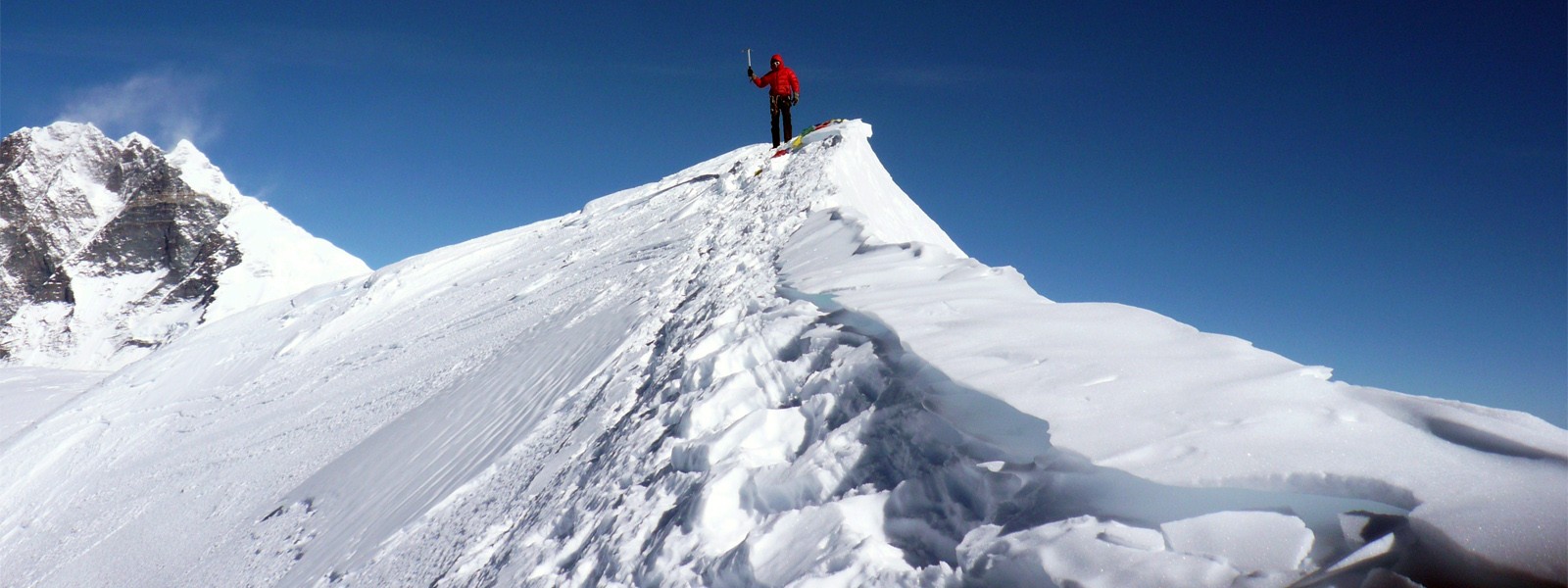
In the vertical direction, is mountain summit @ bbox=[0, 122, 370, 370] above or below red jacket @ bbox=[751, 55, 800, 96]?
above

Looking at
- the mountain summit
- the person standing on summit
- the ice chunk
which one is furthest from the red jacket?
the mountain summit

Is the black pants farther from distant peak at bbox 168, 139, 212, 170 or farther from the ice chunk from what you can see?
distant peak at bbox 168, 139, 212, 170

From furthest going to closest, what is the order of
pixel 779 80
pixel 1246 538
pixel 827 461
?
pixel 779 80, pixel 827 461, pixel 1246 538

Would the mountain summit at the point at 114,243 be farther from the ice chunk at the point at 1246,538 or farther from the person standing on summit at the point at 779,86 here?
the ice chunk at the point at 1246,538

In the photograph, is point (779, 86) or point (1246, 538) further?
point (779, 86)

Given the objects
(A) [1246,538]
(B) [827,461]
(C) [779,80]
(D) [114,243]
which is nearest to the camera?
(A) [1246,538]

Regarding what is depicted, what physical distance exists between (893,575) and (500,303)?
8154mm

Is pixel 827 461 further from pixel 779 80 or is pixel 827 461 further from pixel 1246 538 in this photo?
pixel 779 80

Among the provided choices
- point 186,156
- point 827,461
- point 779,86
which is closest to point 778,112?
point 779,86

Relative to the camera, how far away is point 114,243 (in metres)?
109

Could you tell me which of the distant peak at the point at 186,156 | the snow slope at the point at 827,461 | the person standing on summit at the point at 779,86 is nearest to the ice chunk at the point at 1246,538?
the snow slope at the point at 827,461

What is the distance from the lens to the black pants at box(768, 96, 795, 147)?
11695mm

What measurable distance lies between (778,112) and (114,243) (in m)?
140

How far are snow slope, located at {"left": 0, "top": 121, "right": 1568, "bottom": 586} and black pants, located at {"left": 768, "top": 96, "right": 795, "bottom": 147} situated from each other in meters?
4.53
